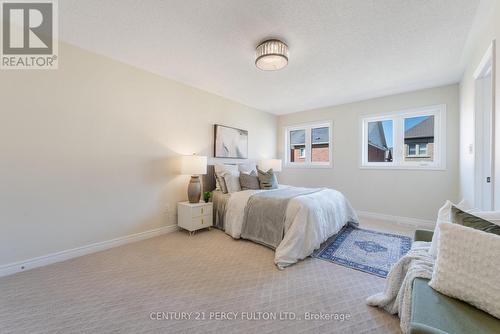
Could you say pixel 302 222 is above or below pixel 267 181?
below

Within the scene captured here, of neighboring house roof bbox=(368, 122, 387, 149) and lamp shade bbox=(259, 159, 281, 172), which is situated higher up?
neighboring house roof bbox=(368, 122, 387, 149)

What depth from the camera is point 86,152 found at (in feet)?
8.07

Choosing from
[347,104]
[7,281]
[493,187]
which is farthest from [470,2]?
[7,281]

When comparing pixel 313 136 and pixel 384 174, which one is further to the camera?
pixel 313 136

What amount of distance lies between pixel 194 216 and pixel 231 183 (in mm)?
816

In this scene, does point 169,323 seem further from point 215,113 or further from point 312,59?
point 215,113

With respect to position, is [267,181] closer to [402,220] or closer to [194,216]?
[194,216]

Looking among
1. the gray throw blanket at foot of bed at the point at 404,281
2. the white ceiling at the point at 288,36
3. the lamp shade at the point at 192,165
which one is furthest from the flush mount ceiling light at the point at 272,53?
the gray throw blanket at foot of bed at the point at 404,281

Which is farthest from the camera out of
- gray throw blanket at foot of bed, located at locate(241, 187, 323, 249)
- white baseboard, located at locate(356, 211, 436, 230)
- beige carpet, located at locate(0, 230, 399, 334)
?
white baseboard, located at locate(356, 211, 436, 230)

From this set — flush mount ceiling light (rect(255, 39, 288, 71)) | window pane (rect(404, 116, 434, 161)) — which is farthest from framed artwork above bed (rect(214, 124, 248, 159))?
window pane (rect(404, 116, 434, 161))

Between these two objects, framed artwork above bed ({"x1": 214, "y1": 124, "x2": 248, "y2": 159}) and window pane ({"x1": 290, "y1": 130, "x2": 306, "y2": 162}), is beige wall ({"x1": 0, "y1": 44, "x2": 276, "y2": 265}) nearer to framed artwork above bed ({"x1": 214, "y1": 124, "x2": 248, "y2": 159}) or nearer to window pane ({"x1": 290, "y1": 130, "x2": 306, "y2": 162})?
framed artwork above bed ({"x1": 214, "y1": 124, "x2": 248, "y2": 159})

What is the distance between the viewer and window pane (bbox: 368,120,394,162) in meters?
4.08

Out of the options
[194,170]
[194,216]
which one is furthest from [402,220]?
[194,170]

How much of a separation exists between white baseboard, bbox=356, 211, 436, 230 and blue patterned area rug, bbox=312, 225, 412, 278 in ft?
2.91
